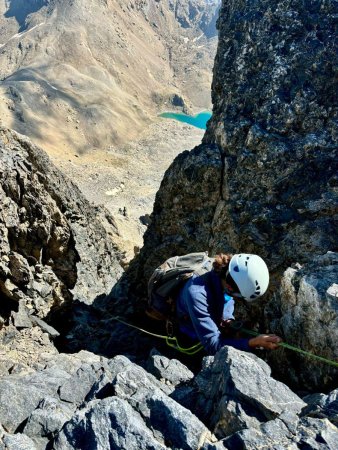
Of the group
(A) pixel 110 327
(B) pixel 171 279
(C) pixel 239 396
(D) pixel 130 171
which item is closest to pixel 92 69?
(D) pixel 130 171

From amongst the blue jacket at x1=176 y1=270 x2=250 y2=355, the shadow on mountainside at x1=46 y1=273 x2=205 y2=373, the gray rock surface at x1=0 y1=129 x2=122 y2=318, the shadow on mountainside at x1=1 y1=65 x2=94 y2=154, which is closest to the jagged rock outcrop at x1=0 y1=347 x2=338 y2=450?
the blue jacket at x1=176 y1=270 x2=250 y2=355

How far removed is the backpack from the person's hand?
4.01ft

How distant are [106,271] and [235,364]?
39.9 feet

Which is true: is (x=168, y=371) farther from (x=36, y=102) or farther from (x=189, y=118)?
(x=189, y=118)

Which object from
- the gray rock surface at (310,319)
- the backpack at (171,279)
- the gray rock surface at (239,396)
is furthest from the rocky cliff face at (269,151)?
the gray rock surface at (239,396)

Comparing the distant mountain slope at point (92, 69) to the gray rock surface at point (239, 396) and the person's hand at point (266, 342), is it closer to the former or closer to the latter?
the person's hand at point (266, 342)

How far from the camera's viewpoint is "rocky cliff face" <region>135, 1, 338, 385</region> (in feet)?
32.2

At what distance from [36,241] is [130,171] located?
40.2m

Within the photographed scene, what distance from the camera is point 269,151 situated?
34.3 ft

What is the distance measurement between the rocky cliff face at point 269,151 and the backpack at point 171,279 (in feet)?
7.33

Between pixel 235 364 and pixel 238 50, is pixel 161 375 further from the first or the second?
pixel 238 50

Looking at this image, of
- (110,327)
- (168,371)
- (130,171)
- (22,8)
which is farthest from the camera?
(22,8)

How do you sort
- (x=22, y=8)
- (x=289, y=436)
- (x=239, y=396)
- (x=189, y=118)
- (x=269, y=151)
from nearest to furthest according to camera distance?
(x=289, y=436), (x=239, y=396), (x=269, y=151), (x=189, y=118), (x=22, y=8)

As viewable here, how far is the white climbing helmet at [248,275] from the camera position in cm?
572
